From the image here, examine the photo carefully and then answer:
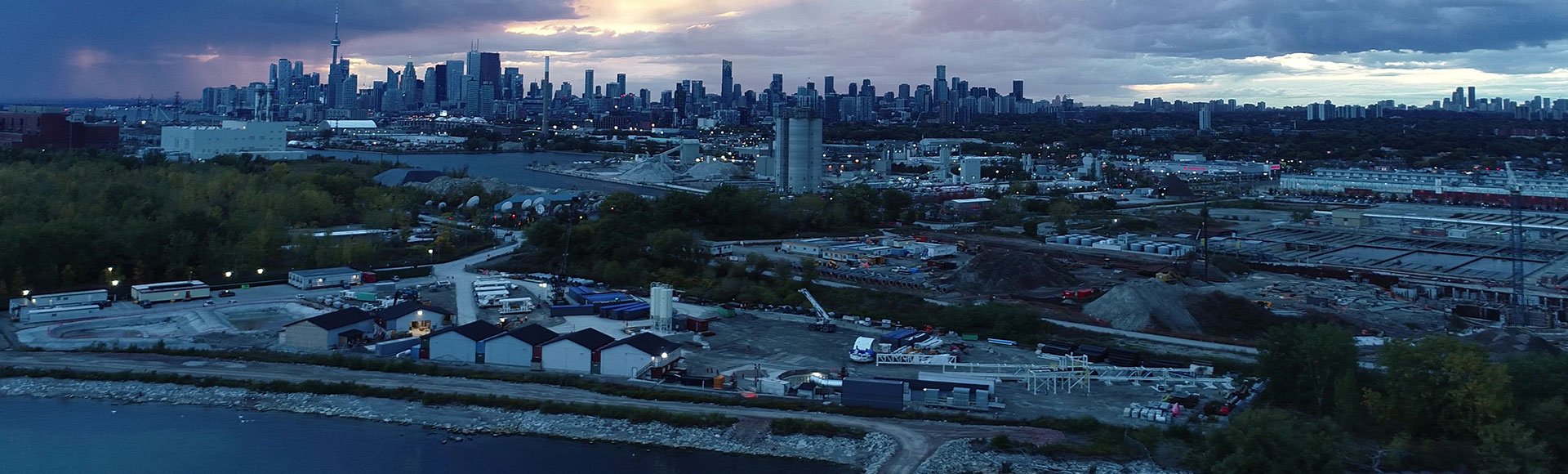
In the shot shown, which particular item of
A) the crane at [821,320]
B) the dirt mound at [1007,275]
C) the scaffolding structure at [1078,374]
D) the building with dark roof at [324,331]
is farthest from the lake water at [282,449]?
the dirt mound at [1007,275]

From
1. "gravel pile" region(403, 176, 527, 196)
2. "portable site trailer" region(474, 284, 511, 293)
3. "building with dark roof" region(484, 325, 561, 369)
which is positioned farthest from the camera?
"gravel pile" region(403, 176, 527, 196)

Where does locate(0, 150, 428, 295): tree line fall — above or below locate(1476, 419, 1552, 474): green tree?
above

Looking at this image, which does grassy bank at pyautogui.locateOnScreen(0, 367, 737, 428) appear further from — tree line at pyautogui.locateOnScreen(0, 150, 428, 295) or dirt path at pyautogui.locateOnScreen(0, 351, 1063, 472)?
tree line at pyautogui.locateOnScreen(0, 150, 428, 295)

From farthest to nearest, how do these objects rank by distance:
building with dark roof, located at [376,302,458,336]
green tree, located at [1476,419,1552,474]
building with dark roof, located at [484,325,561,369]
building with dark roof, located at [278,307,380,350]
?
building with dark roof, located at [376,302,458,336]
building with dark roof, located at [278,307,380,350]
building with dark roof, located at [484,325,561,369]
green tree, located at [1476,419,1552,474]

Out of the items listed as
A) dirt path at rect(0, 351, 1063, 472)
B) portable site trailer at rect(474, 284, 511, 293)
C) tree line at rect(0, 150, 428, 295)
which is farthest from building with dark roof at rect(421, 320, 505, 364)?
tree line at rect(0, 150, 428, 295)

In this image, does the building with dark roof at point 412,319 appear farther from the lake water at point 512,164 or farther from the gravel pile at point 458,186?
the lake water at point 512,164

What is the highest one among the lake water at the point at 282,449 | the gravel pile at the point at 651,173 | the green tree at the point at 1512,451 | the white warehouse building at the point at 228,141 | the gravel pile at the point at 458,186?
the white warehouse building at the point at 228,141
